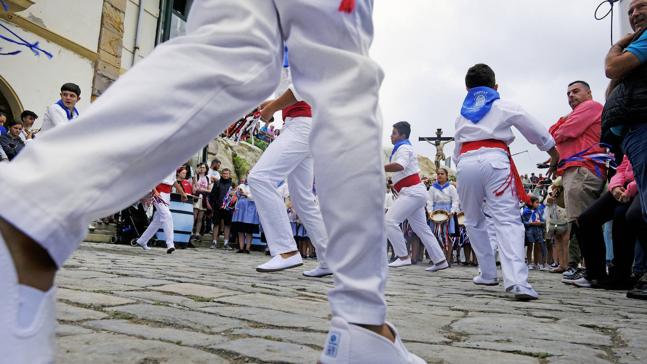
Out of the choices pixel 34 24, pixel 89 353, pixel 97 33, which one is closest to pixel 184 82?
pixel 89 353

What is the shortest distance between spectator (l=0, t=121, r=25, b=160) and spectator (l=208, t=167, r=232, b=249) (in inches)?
184

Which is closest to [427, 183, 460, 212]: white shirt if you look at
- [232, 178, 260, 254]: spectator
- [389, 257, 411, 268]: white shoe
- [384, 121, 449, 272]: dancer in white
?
[389, 257, 411, 268]: white shoe

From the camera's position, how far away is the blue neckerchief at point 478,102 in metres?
4.10

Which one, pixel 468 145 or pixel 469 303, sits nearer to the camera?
pixel 469 303

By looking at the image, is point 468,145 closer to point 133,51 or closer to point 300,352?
point 300,352

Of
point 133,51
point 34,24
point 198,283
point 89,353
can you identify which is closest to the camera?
point 89,353

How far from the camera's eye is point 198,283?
3021 mm

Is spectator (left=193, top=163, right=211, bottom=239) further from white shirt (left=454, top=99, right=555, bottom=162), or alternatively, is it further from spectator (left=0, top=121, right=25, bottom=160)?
white shirt (left=454, top=99, right=555, bottom=162)

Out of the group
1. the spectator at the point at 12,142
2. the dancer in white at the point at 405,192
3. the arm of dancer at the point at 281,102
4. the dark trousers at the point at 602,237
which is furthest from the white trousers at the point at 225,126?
the spectator at the point at 12,142

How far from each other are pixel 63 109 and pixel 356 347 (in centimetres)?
609

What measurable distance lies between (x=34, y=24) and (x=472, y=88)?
30.6 ft

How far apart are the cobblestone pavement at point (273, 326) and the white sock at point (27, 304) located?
1.66ft

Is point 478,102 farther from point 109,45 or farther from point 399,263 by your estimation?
point 109,45

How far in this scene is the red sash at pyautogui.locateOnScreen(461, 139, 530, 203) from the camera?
3986 millimetres
